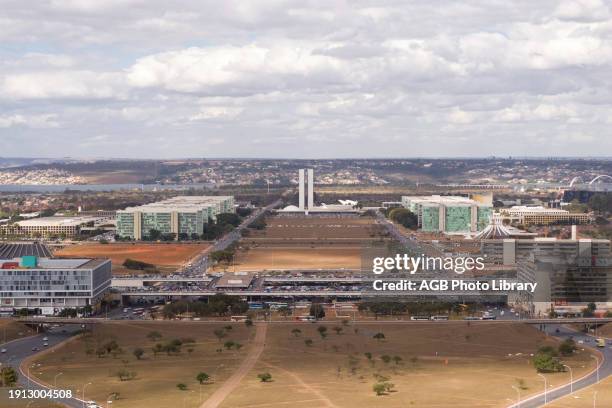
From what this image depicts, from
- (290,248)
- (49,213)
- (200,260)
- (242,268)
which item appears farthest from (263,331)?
(49,213)

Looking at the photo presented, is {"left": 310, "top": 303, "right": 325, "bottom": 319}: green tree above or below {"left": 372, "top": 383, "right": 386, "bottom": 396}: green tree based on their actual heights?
above

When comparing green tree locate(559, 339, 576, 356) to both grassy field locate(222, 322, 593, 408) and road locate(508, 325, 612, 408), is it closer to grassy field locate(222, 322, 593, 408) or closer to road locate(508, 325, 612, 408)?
grassy field locate(222, 322, 593, 408)

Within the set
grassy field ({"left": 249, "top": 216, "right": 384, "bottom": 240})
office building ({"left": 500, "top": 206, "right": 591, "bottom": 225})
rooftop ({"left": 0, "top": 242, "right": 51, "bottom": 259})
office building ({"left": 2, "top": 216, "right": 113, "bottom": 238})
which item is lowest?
grassy field ({"left": 249, "top": 216, "right": 384, "bottom": 240})

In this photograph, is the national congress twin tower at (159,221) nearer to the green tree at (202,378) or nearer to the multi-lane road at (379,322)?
the multi-lane road at (379,322)

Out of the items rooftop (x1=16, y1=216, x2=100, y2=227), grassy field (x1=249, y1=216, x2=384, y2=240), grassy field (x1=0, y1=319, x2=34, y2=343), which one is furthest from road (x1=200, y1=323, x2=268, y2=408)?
rooftop (x1=16, y1=216, x2=100, y2=227)

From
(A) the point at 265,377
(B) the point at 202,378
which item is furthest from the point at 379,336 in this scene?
(B) the point at 202,378

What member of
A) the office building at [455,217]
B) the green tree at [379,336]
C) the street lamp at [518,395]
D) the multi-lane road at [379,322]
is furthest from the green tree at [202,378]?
the office building at [455,217]

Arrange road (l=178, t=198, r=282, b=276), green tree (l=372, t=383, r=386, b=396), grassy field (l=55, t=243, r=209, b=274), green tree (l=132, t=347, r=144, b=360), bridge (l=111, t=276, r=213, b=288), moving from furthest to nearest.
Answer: grassy field (l=55, t=243, r=209, b=274) → road (l=178, t=198, r=282, b=276) → bridge (l=111, t=276, r=213, b=288) → green tree (l=132, t=347, r=144, b=360) → green tree (l=372, t=383, r=386, b=396)
